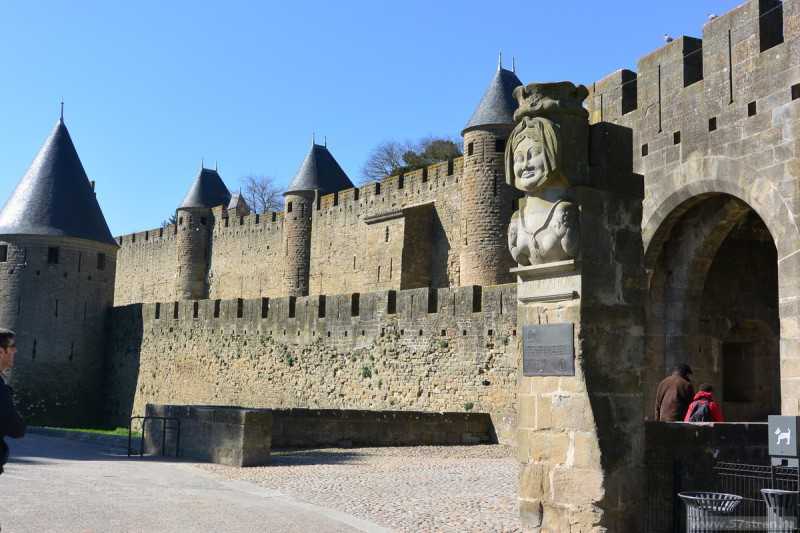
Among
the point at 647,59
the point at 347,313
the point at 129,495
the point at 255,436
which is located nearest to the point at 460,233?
the point at 347,313

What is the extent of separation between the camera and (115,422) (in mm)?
26172

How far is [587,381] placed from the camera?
19.1ft

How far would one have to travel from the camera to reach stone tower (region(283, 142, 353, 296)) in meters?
33.4

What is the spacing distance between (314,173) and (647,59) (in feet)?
74.5

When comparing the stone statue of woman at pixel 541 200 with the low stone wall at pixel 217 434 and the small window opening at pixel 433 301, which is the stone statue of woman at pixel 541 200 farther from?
the small window opening at pixel 433 301

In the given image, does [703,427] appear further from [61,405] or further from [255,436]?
[61,405]

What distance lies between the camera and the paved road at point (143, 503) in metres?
6.43

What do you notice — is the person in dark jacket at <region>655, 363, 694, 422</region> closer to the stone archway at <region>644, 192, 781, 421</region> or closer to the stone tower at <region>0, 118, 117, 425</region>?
the stone archway at <region>644, 192, 781, 421</region>

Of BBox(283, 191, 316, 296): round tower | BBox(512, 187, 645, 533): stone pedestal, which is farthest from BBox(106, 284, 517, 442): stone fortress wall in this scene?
BBox(512, 187, 645, 533): stone pedestal

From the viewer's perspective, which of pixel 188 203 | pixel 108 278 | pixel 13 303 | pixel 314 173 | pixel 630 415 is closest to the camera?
pixel 630 415

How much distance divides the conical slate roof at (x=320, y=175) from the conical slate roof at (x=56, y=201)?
8.81 metres

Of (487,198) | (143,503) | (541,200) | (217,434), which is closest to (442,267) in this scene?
(487,198)

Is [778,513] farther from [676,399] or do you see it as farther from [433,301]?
[433,301]

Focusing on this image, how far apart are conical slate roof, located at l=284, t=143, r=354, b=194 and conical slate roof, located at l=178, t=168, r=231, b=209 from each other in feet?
24.9
